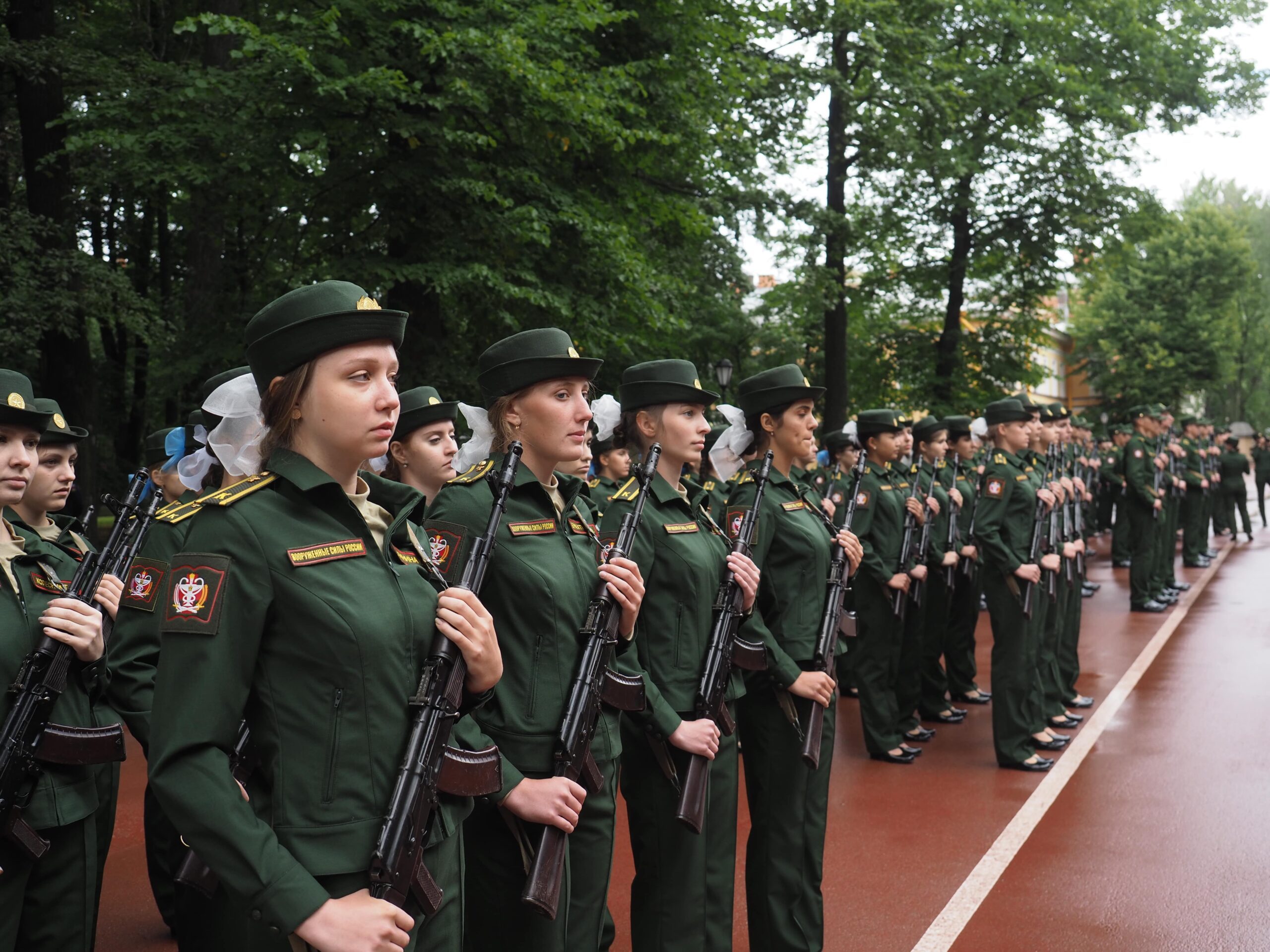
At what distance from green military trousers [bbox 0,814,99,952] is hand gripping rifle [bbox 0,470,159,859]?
3.2 inches

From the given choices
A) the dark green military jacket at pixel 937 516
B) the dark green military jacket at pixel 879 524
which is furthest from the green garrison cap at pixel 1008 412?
the dark green military jacket at pixel 937 516

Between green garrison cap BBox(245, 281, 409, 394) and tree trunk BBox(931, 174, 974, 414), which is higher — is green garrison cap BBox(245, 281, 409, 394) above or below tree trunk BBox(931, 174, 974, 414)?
below

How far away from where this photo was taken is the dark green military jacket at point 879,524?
32.4ft

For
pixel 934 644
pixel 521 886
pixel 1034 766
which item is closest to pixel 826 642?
pixel 521 886

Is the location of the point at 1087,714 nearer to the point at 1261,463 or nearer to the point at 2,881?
the point at 2,881

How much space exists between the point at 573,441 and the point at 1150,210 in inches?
961

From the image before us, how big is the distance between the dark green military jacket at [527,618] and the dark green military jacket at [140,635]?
1.17 meters

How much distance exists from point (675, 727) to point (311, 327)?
2.36 metres

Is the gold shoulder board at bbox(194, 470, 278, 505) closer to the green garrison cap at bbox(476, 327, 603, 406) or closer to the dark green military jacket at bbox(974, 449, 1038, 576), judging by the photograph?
the green garrison cap at bbox(476, 327, 603, 406)

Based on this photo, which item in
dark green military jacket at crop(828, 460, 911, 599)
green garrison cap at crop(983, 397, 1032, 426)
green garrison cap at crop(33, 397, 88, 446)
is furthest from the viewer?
dark green military jacket at crop(828, 460, 911, 599)

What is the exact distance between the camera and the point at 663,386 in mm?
4887

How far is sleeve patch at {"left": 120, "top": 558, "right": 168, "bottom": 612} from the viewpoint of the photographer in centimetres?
448

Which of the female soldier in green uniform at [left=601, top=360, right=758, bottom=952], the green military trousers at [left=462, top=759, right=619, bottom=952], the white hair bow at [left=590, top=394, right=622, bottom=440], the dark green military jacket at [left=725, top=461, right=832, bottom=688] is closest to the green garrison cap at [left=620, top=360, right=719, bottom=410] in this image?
the female soldier in green uniform at [left=601, top=360, right=758, bottom=952]

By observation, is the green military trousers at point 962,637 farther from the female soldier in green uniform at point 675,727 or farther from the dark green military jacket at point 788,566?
the female soldier in green uniform at point 675,727
